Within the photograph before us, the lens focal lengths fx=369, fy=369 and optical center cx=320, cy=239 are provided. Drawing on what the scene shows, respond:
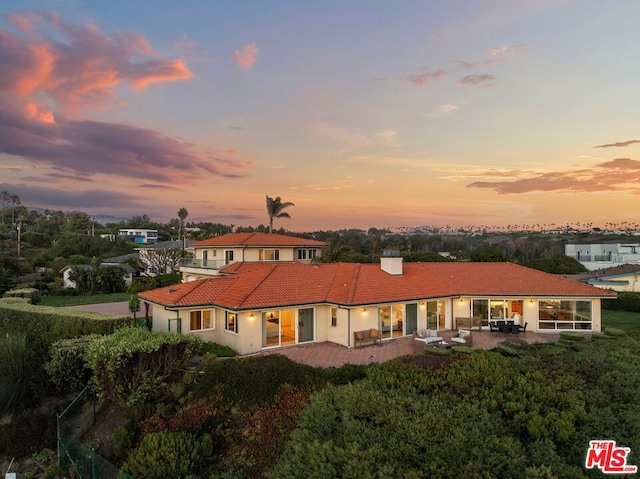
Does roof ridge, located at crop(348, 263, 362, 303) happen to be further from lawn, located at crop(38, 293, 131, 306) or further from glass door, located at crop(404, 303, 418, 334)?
lawn, located at crop(38, 293, 131, 306)

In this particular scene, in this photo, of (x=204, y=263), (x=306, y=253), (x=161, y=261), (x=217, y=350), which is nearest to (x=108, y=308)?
(x=204, y=263)

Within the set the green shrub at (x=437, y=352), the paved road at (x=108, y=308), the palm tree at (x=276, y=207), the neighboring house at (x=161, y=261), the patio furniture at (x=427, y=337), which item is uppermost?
the palm tree at (x=276, y=207)

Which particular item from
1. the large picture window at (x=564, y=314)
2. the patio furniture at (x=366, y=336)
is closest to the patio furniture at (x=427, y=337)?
the patio furniture at (x=366, y=336)

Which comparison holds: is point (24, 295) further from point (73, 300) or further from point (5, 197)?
point (5, 197)

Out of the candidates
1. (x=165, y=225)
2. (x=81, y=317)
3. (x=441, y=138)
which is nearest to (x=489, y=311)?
(x=441, y=138)

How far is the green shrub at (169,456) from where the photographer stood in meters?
8.26

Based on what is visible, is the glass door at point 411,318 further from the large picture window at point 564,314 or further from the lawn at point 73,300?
the lawn at point 73,300

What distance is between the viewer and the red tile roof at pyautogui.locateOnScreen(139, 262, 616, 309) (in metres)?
18.6

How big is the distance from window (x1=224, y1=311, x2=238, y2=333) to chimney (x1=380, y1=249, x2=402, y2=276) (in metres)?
10.3

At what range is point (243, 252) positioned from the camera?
2978 cm

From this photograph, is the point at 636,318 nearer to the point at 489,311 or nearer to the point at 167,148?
the point at 489,311

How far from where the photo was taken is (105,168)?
1316 inches

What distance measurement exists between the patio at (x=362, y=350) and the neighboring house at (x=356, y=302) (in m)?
0.67

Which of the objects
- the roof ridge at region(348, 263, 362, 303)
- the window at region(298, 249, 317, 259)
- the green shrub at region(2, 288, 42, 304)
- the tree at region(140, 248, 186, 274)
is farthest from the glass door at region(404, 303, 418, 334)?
the tree at region(140, 248, 186, 274)
